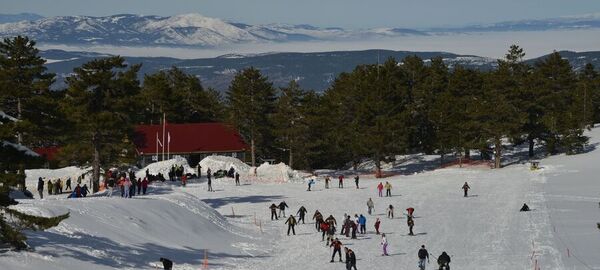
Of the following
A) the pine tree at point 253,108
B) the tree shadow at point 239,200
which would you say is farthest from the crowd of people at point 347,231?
the pine tree at point 253,108

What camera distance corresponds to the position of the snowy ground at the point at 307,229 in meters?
31.0

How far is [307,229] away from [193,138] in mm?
45875

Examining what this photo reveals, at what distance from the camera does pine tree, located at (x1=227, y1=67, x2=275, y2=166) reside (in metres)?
82.6

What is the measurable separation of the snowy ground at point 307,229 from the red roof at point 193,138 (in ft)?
78.7

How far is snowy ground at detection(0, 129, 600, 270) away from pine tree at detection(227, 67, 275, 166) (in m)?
20.6

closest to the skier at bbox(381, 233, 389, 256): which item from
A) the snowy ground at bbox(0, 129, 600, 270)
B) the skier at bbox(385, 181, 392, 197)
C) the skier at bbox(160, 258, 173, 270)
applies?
the snowy ground at bbox(0, 129, 600, 270)

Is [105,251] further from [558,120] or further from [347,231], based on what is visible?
[558,120]

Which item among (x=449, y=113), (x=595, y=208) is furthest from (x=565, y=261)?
(x=449, y=113)

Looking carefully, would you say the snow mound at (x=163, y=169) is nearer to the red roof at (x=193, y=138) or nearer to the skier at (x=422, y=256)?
the red roof at (x=193, y=138)

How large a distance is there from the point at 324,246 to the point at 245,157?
2032 inches

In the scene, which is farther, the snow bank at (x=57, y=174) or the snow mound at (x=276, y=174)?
Result: the snow mound at (x=276, y=174)

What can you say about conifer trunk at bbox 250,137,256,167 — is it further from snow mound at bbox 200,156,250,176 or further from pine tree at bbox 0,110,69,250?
pine tree at bbox 0,110,69,250

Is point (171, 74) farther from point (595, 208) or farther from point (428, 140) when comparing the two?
point (595, 208)

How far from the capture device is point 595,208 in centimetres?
5012
